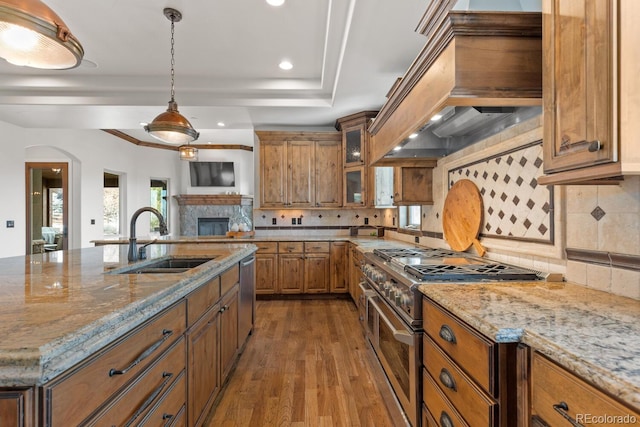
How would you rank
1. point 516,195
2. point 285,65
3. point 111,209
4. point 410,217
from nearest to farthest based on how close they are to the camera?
point 516,195 < point 285,65 < point 410,217 < point 111,209

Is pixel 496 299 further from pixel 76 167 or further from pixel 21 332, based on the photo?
pixel 76 167

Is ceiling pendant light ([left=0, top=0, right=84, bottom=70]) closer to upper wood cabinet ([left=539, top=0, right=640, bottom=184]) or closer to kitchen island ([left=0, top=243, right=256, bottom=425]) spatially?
A: kitchen island ([left=0, top=243, right=256, bottom=425])

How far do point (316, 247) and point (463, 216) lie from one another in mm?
2368

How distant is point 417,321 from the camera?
1546 millimetres

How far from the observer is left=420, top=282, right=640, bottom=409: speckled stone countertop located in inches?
26.7

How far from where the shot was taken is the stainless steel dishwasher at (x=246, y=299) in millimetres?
2644

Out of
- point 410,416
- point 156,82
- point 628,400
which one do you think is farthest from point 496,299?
point 156,82

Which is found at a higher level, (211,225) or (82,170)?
(82,170)

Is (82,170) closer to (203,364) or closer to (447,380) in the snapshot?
(203,364)

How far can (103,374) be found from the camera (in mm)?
883

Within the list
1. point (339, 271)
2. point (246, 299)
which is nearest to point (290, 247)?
point (339, 271)

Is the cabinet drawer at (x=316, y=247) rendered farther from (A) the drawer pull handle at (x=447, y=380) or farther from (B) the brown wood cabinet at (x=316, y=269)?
(A) the drawer pull handle at (x=447, y=380)

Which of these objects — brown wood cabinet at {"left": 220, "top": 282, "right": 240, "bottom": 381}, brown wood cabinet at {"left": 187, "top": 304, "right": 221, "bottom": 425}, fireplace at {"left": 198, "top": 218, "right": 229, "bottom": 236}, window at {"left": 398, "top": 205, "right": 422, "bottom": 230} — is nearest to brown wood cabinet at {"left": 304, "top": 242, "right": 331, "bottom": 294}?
window at {"left": 398, "top": 205, "right": 422, "bottom": 230}

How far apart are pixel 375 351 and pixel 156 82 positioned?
3.92m
